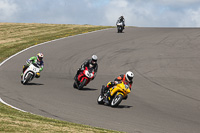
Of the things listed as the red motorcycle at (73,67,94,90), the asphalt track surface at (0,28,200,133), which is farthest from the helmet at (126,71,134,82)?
the red motorcycle at (73,67,94,90)

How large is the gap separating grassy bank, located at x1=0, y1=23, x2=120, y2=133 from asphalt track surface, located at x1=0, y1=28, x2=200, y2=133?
1.13 m

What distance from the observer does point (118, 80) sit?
14.2 metres

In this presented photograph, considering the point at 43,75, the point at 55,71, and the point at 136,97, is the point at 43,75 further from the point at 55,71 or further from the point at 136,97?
the point at 136,97

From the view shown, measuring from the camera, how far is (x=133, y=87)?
1933 cm

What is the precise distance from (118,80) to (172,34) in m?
25.3

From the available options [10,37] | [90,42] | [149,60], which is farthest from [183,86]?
[10,37]

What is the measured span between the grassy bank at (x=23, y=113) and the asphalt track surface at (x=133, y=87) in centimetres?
113

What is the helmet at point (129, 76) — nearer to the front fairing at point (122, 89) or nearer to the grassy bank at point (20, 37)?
the front fairing at point (122, 89)

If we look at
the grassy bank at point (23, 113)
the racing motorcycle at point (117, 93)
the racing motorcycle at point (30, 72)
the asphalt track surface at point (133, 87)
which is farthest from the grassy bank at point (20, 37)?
the racing motorcycle at point (117, 93)

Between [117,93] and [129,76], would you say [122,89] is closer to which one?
[117,93]

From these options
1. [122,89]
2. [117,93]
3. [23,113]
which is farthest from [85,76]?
[23,113]

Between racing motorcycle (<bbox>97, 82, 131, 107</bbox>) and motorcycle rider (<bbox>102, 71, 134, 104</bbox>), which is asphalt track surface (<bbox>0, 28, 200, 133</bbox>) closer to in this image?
racing motorcycle (<bbox>97, 82, 131, 107</bbox>)

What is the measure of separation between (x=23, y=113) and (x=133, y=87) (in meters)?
8.73

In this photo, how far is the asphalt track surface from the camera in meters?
12.2
